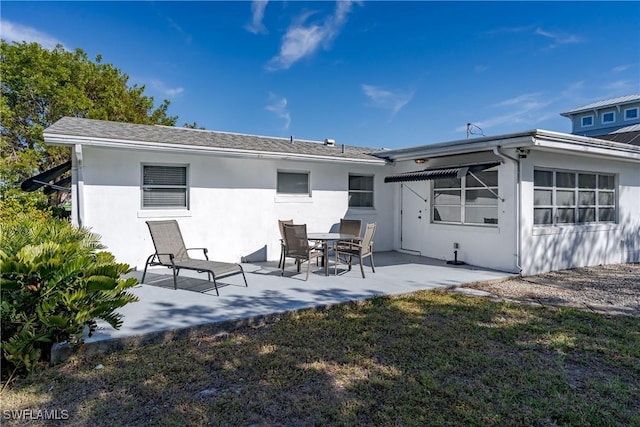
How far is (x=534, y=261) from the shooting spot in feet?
30.7

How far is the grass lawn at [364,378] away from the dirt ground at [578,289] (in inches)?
49.4

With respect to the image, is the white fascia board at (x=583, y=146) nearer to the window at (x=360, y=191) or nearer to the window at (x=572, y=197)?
the window at (x=572, y=197)

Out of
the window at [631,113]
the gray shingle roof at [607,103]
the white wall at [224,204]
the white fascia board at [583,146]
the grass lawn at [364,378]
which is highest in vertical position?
the gray shingle roof at [607,103]

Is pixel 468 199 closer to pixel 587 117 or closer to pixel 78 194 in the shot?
pixel 78 194

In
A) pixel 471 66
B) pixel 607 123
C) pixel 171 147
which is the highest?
pixel 607 123

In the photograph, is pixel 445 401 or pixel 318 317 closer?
Answer: pixel 445 401

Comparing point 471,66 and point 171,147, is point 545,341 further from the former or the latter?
point 471,66

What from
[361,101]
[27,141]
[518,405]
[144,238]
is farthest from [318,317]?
[27,141]

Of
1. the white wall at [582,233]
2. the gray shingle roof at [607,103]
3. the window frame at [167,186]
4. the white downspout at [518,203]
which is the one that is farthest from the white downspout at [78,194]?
the gray shingle roof at [607,103]

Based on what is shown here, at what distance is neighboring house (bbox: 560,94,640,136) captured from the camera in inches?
1458

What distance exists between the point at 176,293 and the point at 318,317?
9.12ft

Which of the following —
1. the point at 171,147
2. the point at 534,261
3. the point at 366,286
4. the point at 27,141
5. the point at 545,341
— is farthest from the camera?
the point at 27,141

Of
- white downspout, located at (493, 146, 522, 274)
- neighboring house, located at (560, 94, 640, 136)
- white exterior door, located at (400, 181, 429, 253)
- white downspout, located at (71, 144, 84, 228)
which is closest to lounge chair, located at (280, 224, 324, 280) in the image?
white downspout, located at (71, 144, 84, 228)

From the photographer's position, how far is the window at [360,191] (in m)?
12.3
